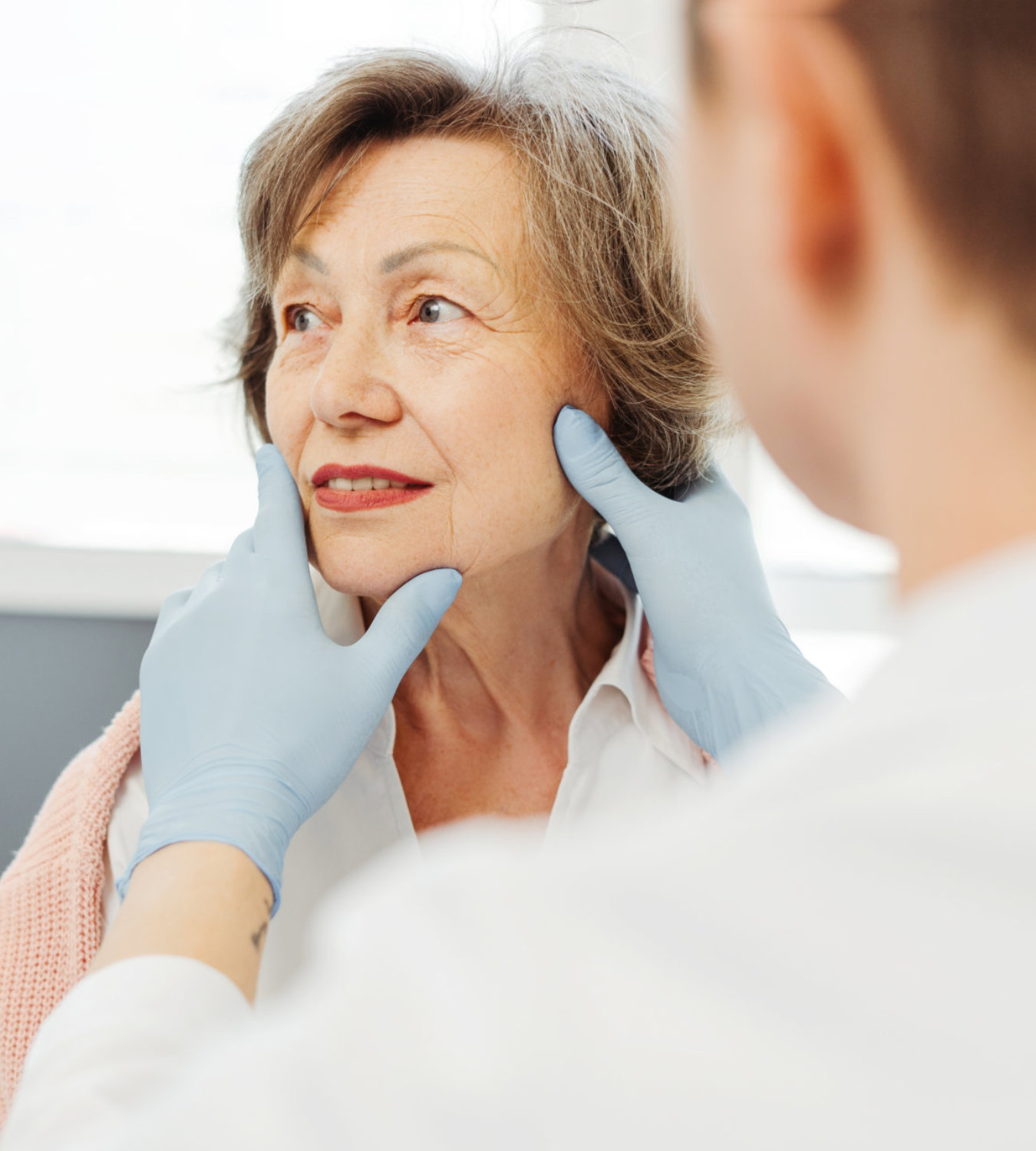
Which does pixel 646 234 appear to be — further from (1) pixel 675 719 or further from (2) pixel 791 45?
(2) pixel 791 45

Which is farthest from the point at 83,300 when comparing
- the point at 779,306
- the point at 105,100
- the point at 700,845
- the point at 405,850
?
the point at 700,845

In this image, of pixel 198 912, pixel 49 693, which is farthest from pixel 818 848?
pixel 49 693

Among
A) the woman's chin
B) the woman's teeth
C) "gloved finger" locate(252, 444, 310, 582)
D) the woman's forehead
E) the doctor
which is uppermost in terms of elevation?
the doctor

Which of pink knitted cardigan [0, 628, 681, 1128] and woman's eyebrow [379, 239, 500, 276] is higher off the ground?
woman's eyebrow [379, 239, 500, 276]

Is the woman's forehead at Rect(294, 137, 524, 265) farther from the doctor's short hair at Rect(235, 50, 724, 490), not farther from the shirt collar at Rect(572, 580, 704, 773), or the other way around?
the shirt collar at Rect(572, 580, 704, 773)

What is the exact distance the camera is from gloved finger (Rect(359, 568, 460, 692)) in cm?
104

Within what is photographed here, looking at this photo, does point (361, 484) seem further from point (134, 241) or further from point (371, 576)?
point (134, 241)

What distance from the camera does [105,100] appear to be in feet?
5.80

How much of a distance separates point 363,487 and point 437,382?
0.43 ft

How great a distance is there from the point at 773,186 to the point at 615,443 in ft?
2.54

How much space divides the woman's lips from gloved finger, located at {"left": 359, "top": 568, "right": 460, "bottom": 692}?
0.08 metres

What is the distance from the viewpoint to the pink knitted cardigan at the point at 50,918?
99 cm

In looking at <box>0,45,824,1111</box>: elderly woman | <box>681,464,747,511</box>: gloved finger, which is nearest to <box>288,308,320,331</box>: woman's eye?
<box>0,45,824,1111</box>: elderly woman

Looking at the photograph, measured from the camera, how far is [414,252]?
1061mm
